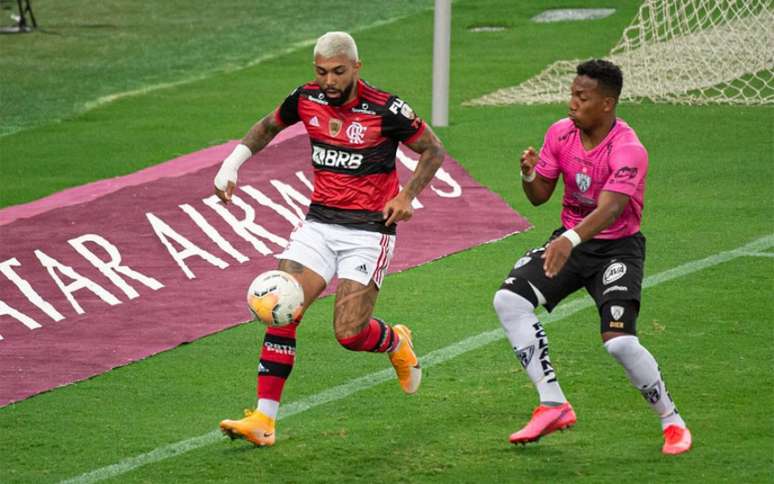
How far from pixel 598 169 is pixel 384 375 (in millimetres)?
2213

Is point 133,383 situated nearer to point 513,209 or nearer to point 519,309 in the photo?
point 519,309

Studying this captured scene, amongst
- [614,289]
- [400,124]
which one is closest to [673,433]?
[614,289]

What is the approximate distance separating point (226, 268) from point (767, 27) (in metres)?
8.98

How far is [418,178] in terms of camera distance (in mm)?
8148

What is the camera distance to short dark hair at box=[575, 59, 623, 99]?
7.59m

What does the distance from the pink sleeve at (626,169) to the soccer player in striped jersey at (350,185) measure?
109cm

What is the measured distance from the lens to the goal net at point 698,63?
17.8 meters

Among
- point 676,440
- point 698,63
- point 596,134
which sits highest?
point 596,134

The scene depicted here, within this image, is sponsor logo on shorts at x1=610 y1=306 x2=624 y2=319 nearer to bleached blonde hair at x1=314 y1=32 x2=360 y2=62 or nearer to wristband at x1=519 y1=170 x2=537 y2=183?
wristband at x1=519 y1=170 x2=537 y2=183

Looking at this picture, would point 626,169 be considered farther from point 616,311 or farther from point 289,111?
point 289,111

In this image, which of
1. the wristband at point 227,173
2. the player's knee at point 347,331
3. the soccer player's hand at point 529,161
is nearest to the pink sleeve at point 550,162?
the soccer player's hand at point 529,161

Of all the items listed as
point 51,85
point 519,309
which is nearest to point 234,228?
point 519,309

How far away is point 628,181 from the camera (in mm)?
7422

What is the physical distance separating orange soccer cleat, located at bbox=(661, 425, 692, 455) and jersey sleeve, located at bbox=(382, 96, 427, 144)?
2048 millimetres
